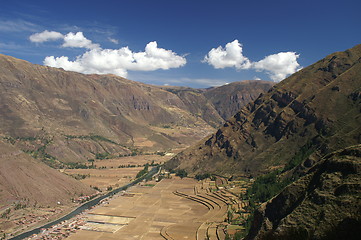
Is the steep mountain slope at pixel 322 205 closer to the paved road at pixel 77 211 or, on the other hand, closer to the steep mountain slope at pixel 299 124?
the steep mountain slope at pixel 299 124

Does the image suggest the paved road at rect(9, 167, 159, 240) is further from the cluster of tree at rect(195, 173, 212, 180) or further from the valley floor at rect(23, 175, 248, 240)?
the cluster of tree at rect(195, 173, 212, 180)

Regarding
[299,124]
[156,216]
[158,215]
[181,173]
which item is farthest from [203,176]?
[156,216]

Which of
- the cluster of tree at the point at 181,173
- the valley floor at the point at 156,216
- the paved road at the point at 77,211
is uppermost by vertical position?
the cluster of tree at the point at 181,173

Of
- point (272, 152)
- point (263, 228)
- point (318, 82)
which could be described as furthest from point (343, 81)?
point (263, 228)

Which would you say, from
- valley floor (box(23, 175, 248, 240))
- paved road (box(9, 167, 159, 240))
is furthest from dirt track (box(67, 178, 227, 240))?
paved road (box(9, 167, 159, 240))

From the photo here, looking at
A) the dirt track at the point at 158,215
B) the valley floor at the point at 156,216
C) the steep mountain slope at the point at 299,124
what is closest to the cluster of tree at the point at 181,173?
the steep mountain slope at the point at 299,124

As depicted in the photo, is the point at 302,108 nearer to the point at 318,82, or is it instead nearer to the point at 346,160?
the point at 318,82

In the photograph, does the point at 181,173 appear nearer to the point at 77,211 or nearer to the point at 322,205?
the point at 77,211
